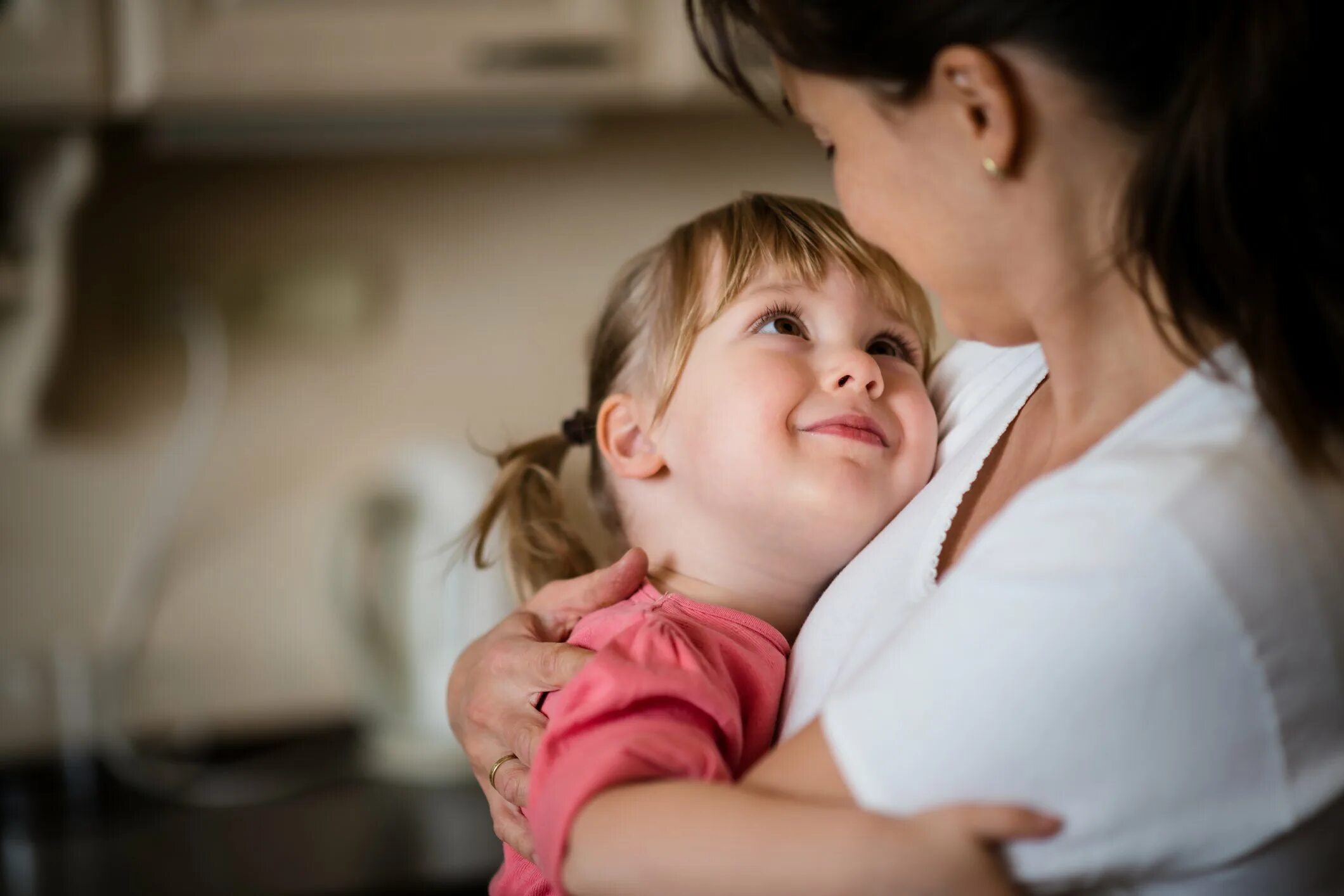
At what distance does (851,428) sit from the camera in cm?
95

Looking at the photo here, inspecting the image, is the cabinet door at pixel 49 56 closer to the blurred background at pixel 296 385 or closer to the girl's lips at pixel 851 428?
the blurred background at pixel 296 385

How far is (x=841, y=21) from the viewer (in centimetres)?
70

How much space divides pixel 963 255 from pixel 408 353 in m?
1.50

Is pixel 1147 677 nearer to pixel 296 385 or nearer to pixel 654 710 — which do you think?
pixel 654 710

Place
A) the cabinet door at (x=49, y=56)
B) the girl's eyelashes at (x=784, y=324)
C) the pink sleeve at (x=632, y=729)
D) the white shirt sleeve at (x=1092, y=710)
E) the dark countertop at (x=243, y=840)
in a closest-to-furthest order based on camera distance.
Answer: the white shirt sleeve at (x=1092, y=710), the pink sleeve at (x=632, y=729), the girl's eyelashes at (x=784, y=324), the cabinet door at (x=49, y=56), the dark countertop at (x=243, y=840)

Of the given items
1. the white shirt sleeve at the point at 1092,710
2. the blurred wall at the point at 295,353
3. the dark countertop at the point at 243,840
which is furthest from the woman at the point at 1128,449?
the blurred wall at the point at 295,353

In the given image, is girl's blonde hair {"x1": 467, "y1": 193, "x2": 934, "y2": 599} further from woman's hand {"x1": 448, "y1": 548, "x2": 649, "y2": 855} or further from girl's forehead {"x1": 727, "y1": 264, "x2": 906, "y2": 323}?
woman's hand {"x1": 448, "y1": 548, "x2": 649, "y2": 855}

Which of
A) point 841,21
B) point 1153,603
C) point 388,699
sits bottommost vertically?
point 388,699

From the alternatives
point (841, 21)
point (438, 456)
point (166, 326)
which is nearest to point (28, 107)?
point (166, 326)

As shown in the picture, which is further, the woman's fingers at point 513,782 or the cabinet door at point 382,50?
the cabinet door at point 382,50

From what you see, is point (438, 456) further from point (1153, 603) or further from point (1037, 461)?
point (1153, 603)

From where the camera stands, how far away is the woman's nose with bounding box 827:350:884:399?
95cm

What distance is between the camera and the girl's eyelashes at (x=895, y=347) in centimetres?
104

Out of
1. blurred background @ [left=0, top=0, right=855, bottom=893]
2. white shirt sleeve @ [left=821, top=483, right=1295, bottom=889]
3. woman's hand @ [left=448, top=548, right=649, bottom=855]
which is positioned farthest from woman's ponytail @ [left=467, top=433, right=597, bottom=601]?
blurred background @ [left=0, top=0, right=855, bottom=893]
